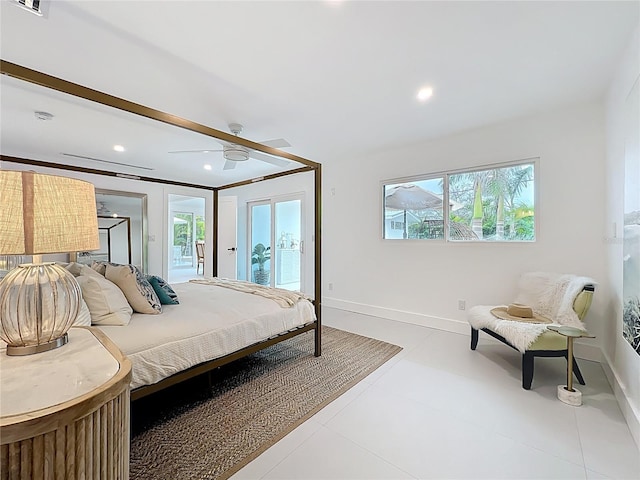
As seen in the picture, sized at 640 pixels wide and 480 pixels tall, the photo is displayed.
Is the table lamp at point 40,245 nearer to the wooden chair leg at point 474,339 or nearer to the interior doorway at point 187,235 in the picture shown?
the wooden chair leg at point 474,339

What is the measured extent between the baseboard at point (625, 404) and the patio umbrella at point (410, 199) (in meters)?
2.32

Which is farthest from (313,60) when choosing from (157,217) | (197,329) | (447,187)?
(157,217)

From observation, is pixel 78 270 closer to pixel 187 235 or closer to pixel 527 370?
pixel 527 370

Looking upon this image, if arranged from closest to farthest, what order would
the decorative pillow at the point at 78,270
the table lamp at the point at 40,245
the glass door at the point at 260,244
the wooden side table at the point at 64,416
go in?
the wooden side table at the point at 64,416
the table lamp at the point at 40,245
the decorative pillow at the point at 78,270
the glass door at the point at 260,244

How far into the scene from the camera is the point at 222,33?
5.98ft

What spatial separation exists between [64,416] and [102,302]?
1.33 m

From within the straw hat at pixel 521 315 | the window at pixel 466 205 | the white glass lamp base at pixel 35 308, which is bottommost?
the straw hat at pixel 521 315

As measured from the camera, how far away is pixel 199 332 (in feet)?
6.49

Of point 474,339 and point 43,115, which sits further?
point 474,339

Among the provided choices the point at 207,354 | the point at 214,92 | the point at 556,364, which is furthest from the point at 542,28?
Result: the point at 207,354

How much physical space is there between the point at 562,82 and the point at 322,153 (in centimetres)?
289

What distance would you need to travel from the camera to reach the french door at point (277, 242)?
5.63 metres

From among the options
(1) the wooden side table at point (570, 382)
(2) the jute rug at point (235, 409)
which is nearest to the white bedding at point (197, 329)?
(2) the jute rug at point (235, 409)

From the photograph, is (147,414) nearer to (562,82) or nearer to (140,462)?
(140,462)
